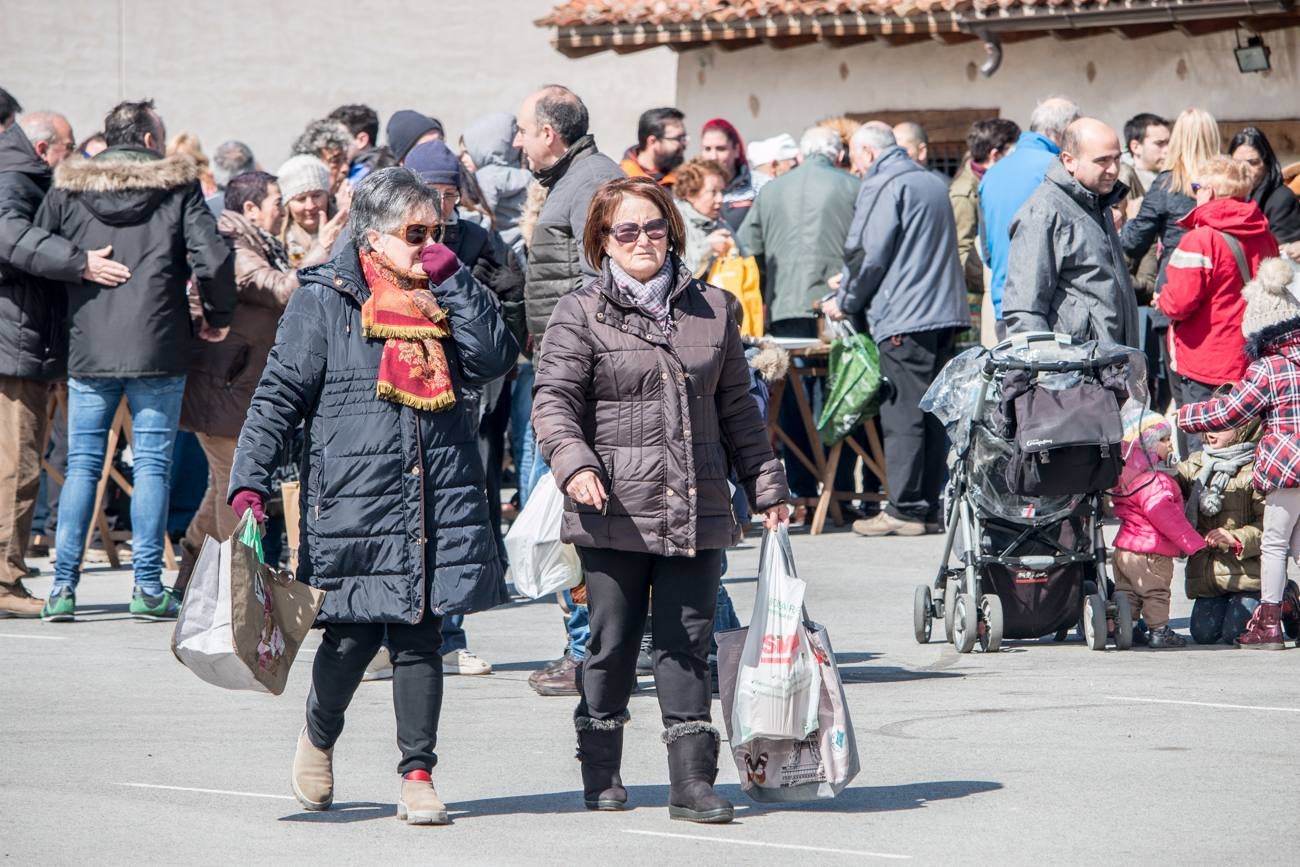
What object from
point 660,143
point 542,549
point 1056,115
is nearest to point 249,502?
point 542,549

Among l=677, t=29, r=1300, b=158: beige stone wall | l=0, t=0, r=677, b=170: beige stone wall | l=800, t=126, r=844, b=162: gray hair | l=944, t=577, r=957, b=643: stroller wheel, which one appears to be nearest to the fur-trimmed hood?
l=944, t=577, r=957, b=643: stroller wheel

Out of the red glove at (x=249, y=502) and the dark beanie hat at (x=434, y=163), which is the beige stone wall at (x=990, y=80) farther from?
the red glove at (x=249, y=502)

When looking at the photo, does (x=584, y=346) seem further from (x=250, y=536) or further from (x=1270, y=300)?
(x=1270, y=300)

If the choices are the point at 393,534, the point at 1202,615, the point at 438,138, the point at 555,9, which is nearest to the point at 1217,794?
the point at 393,534

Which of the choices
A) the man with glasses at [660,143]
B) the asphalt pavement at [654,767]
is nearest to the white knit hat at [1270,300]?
the asphalt pavement at [654,767]

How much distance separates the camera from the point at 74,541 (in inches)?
396

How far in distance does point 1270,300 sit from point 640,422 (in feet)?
13.6

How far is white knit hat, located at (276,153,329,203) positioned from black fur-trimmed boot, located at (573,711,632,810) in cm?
528

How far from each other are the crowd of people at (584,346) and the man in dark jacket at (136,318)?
0.05 ft

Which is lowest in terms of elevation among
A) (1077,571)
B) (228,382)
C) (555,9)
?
(1077,571)

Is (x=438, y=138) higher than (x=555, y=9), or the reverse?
(x=555, y=9)

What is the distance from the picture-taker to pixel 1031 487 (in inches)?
354

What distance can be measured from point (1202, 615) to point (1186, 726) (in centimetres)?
205

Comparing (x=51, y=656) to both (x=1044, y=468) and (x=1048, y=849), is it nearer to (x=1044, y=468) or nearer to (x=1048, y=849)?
(x=1044, y=468)
